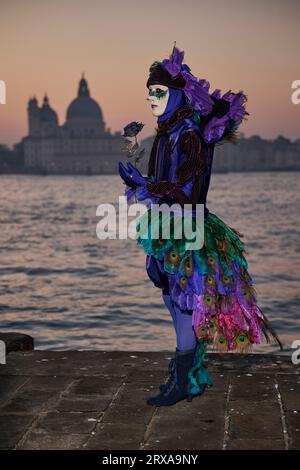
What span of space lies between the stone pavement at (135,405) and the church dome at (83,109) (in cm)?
17913

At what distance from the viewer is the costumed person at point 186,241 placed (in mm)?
4469

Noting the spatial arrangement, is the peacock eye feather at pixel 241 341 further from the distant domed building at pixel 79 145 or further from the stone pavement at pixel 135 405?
the distant domed building at pixel 79 145

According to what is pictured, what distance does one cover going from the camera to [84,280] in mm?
21359

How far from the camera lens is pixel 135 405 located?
182 inches

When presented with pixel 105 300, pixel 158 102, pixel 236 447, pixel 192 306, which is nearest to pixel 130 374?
pixel 192 306

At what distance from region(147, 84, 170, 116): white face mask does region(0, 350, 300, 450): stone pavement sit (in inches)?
63.6

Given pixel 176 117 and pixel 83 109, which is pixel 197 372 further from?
pixel 83 109

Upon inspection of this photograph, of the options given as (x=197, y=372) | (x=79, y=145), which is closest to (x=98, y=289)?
(x=197, y=372)

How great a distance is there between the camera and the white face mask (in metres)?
4.53

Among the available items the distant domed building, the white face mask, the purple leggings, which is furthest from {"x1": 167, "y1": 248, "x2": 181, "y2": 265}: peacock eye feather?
the distant domed building

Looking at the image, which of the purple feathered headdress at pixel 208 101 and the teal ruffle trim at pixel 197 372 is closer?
the purple feathered headdress at pixel 208 101

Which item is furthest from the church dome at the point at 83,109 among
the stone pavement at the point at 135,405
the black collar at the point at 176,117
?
the black collar at the point at 176,117
